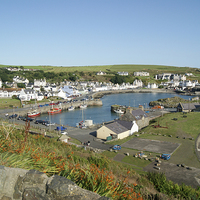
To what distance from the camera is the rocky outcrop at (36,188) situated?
13.9 ft

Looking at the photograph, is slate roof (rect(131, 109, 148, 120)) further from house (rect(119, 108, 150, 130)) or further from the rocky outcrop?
the rocky outcrop

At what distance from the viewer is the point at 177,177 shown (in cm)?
1656

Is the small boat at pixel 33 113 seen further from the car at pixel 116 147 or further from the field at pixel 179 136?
the car at pixel 116 147

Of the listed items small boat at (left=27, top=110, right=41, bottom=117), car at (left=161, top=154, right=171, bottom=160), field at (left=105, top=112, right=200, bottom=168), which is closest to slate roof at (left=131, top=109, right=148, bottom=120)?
field at (left=105, top=112, right=200, bottom=168)

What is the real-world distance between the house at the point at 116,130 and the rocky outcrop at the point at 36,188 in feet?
75.5

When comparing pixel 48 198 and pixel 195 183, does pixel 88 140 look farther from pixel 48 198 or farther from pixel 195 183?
pixel 48 198

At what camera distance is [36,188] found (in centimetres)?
436

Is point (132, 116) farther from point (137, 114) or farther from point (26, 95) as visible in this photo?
point (26, 95)

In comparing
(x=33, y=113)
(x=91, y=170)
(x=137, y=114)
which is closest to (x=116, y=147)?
(x=137, y=114)

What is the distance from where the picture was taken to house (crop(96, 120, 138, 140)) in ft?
92.6

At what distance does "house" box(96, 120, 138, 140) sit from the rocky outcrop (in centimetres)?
2302

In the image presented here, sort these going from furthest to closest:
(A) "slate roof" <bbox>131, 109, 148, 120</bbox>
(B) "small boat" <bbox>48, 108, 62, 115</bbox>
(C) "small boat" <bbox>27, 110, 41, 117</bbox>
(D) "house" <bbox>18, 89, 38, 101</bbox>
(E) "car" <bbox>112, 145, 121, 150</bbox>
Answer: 1. (D) "house" <bbox>18, 89, 38, 101</bbox>
2. (B) "small boat" <bbox>48, 108, 62, 115</bbox>
3. (C) "small boat" <bbox>27, 110, 41, 117</bbox>
4. (A) "slate roof" <bbox>131, 109, 148, 120</bbox>
5. (E) "car" <bbox>112, 145, 121, 150</bbox>

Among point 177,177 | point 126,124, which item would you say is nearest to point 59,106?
point 126,124

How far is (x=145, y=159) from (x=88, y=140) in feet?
31.2
